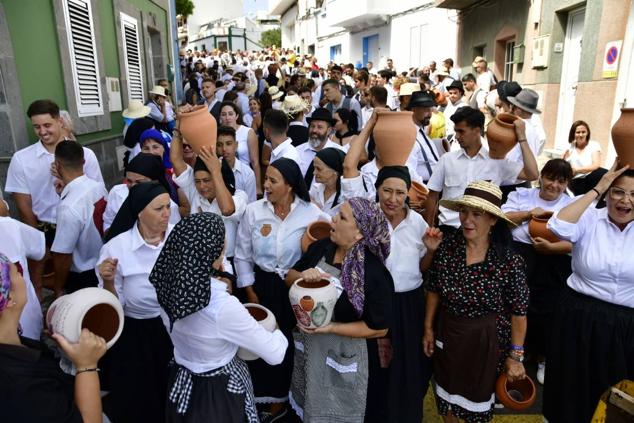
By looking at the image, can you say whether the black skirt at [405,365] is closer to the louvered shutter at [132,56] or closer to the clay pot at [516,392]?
the clay pot at [516,392]

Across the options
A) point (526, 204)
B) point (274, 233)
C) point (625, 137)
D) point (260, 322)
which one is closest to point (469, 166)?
point (526, 204)

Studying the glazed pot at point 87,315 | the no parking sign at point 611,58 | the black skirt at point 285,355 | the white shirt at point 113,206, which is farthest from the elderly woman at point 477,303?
the no parking sign at point 611,58

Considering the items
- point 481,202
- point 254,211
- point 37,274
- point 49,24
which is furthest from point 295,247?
point 49,24

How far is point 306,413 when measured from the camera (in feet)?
7.51

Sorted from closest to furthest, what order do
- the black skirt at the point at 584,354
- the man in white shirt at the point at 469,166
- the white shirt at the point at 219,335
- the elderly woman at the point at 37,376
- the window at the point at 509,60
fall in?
the elderly woman at the point at 37,376
the white shirt at the point at 219,335
the black skirt at the point at 584,354
the man in white shirt at the point at 469,166
the window at the point at 509,60

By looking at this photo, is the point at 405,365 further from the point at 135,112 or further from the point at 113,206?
the point at 135,112

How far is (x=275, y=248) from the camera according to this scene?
2.78 m

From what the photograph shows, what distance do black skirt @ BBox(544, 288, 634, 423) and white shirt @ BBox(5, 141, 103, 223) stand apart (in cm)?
370

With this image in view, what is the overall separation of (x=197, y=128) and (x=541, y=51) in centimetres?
938

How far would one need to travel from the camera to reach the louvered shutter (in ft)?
25.8

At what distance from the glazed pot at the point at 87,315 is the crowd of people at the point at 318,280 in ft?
0.14

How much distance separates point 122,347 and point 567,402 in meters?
2.52

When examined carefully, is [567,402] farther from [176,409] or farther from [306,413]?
[176,409]

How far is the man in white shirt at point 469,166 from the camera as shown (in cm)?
354
